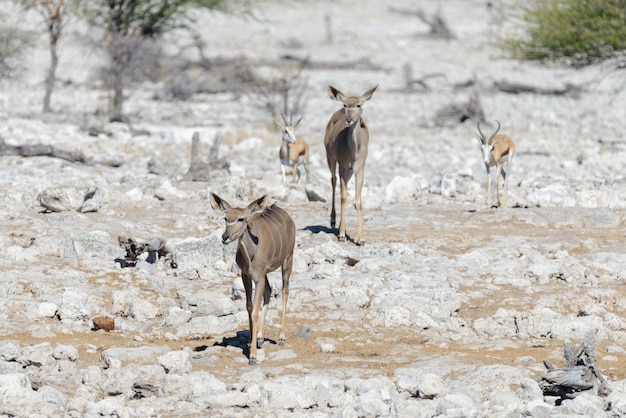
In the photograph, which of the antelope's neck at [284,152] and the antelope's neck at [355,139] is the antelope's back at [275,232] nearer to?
the antelope's neck at [355,139]

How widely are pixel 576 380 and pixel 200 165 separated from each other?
9.91 metres

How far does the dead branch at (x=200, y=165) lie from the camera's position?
53.8ft

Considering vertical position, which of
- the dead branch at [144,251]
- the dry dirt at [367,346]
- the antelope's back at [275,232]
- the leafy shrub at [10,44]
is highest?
the leafy shrub at [10,44]

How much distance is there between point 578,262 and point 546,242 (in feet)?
2.72

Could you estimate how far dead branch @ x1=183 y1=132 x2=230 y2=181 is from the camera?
1639 cm

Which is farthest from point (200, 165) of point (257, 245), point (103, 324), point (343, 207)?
point (257, 245)

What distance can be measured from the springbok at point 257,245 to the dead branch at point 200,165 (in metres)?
7.46

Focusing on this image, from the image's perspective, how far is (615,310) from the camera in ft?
33.2

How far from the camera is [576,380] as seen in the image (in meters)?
7.59

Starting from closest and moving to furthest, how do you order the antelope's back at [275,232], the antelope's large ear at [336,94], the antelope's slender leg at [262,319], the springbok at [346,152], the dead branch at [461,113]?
the antelope's back at [275,232]
the antelope's slender leg at [262,319]
the antelope's large ear at [336,94]
the springbok at [346,152]
the dead branch at [461,113]

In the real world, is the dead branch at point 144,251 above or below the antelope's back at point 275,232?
below

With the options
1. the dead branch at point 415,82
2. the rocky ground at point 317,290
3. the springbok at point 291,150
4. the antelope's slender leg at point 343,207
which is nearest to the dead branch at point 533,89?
the dead branch at point 415,82

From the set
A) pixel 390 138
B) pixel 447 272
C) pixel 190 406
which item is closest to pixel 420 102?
pixel 390 138

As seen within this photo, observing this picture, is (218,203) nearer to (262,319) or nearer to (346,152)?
(262,319)
